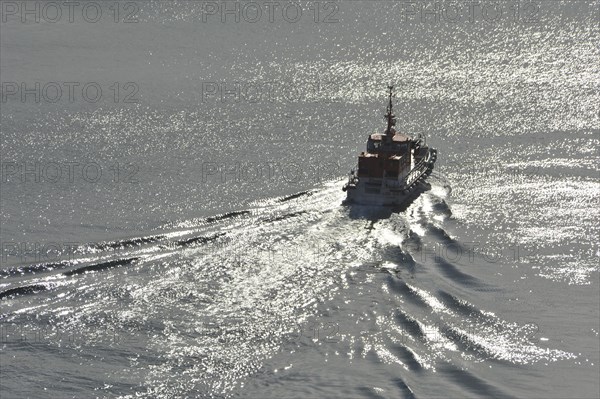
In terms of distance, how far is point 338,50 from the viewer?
334ft

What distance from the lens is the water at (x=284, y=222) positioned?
44.6 metres

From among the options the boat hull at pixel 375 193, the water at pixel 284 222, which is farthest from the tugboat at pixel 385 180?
the water at pixel 284 222

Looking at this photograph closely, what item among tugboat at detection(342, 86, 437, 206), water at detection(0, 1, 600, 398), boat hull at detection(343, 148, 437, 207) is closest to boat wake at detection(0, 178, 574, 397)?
water at detection(0, 1, 600, 398)

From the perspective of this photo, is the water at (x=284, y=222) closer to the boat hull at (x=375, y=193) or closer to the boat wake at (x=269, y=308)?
the boat wake at (x=269, y=308)

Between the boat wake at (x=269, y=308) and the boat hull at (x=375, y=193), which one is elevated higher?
the boat hull at (x=375, y=193)

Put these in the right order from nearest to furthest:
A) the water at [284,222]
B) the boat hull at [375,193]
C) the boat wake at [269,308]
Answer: the boat wake at [269,308]
the water at [284,222]
the boat hull at [375,193]

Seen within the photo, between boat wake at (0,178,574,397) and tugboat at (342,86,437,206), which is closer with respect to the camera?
boat wake at (0,178,574,397)

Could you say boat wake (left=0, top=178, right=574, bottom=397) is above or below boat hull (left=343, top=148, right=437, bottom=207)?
below

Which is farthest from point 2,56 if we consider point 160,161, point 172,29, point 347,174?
point 347,174

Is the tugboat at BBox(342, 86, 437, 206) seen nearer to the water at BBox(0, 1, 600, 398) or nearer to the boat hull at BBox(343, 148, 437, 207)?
the boat hull at BBox(343, 148, 437, 207)

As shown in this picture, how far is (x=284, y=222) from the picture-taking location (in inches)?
2301

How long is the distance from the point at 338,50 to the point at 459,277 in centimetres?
5328

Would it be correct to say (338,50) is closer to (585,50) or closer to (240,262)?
(585,50)

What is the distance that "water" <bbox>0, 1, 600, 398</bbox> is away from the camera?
44.6 metres
